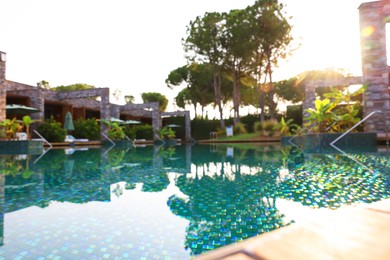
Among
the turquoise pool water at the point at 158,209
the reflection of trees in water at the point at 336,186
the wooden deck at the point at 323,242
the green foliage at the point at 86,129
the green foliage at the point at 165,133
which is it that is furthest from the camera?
the green foliage at the point at 165,133

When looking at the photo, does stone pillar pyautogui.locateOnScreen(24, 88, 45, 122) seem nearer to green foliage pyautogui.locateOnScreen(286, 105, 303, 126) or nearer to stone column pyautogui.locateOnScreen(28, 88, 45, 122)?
stone column pyautogui.locateOnScreen(28, 88, 45, 122)

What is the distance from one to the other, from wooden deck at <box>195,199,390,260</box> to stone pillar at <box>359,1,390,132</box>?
12.0 metres

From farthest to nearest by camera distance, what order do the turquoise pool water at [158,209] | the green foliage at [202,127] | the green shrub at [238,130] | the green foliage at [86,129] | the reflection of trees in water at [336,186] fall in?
the green foliage at [202,127]
the green shrub at [238,130]
the green foliage at [86,129]
the reflection of trees in water at [336,186]
the turquoise pool water at [158,209]

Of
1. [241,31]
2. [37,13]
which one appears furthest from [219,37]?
[37,13]

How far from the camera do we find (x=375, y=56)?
11055 mm

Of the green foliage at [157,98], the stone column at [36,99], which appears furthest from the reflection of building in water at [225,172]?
the green foliage at [157,98]

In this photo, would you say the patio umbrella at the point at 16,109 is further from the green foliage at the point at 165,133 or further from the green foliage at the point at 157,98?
the green foliage at the point at 157,98

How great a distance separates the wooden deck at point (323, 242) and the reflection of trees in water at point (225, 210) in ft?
3.57

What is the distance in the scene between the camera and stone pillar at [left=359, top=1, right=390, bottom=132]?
10922 mm

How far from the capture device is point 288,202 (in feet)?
9.08

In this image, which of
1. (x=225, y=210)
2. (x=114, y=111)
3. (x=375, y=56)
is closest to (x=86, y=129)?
(x=114, y=111)

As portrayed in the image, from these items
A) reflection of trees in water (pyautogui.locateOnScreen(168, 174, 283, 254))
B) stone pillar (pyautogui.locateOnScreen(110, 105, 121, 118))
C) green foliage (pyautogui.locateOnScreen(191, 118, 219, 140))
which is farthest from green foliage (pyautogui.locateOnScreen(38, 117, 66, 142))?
green foliage (pyautogui.locateOnScreen(191, 118, 219, 140))

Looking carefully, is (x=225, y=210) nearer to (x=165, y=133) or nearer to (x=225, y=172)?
(x=225, y=172)

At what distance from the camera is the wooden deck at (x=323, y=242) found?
1.88 feet
